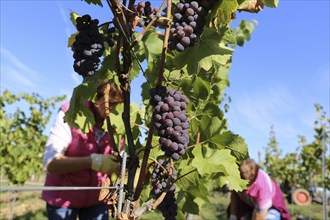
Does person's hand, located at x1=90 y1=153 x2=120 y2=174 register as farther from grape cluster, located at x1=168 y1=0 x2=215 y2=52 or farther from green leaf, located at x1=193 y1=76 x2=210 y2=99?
grape cluster, located at x1=168 y1=0 x2=215 y2=52

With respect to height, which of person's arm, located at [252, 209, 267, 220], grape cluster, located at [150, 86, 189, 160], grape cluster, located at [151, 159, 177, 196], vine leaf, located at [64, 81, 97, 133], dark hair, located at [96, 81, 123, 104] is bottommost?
person's arm, located at [252, 209, 267, 220]

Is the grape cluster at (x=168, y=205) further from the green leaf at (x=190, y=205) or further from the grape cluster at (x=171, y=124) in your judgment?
the grape cluster at (x=171, y=124)

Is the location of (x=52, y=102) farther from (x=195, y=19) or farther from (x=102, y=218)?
(x=195, y=19)

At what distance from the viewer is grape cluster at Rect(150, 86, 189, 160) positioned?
1256mm

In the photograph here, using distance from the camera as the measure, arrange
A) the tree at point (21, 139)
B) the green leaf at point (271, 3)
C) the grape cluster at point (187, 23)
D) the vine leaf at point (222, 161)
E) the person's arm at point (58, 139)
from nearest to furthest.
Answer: the grape cluster at point (187, 23) < the green leaf at point (271, 3) < the vine leaf at point (222, 161) < the person's arm at point (58, 139) < the tree at point (21, 139)

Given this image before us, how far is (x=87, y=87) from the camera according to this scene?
175 centimetres

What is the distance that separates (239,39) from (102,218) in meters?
3.18

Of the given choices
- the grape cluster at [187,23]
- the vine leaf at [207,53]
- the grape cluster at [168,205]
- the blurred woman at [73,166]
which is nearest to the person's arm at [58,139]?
the blurred woman at [73,166]

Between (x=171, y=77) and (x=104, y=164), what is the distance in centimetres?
70

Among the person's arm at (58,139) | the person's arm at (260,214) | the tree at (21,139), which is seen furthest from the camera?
the tree at (21,139)

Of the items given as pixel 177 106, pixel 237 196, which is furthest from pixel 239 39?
pixel 177 106

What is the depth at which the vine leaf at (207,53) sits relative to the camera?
137 cm

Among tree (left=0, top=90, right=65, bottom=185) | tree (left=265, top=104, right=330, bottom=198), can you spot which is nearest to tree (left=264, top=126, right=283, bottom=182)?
tree (left=265, top=104, right=330, bottom=198)

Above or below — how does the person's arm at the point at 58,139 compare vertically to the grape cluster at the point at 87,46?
below
